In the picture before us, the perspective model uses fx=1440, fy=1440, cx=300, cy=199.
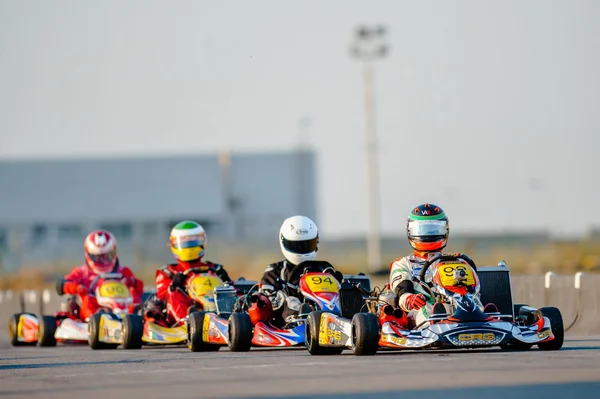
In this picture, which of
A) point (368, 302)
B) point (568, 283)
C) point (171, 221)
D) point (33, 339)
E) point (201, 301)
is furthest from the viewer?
point (171, 221)

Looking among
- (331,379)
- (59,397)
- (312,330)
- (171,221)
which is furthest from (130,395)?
(171,221)

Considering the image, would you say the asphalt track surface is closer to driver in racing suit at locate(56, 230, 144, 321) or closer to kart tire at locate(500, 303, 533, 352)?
kart tire at locate(500, 303, 533, 352)

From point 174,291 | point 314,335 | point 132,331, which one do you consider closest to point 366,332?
point 314,335

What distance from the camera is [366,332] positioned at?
1283cm

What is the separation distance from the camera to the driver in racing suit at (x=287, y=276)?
15016mm

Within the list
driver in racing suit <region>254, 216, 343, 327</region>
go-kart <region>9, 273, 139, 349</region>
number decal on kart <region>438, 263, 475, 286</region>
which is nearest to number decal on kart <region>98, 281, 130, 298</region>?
go-kart <region>9, 273, 139, 349</region>

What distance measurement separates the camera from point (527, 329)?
1321 cm

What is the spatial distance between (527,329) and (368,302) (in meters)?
1.74

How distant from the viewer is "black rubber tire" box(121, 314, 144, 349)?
17.1 m

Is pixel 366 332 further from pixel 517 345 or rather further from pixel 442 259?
pixel 517 345

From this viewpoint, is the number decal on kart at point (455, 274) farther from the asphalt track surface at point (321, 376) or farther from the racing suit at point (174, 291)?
the racing suit at point (174, 291)

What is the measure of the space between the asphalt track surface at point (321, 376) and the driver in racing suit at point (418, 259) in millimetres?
439

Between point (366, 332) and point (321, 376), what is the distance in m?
2.28

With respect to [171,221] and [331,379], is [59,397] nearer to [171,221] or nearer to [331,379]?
[331,379]
